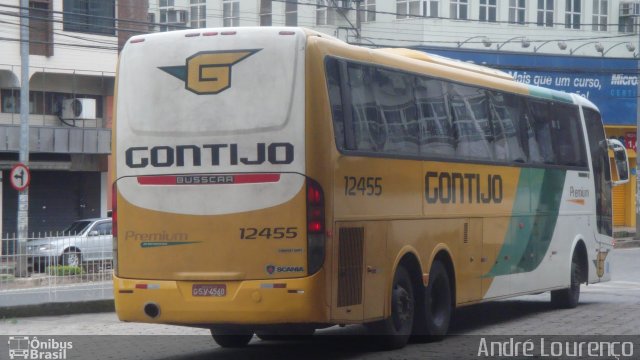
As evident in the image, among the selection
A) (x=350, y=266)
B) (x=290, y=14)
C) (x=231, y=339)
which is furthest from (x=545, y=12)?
(x=350, y=266)

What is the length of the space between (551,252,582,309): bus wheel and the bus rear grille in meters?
7.34

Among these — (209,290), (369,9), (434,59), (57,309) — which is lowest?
(57,309)

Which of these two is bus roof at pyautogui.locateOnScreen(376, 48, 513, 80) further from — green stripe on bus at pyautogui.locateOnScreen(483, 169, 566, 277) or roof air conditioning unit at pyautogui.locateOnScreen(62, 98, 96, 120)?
roof air conditioning unit at pyautogui.locateOnScreen(62, 98, 96, 120)

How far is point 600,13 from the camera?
55.1 meters

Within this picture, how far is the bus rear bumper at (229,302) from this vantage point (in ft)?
36.1

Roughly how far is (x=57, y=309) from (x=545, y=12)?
4049cm

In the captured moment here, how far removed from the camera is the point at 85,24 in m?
37.9

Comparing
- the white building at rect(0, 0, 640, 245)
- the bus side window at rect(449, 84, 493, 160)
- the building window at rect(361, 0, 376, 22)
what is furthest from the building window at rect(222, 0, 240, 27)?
the bus side window at rect(449, 84, 493, 160)

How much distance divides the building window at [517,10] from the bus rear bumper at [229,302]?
43236mm

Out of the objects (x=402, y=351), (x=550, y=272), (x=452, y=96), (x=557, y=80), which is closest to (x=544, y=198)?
(x=550, y=272)

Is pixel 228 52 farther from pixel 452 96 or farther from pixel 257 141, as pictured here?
pixel 452 96

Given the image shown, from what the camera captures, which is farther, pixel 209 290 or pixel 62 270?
pixel 62 270

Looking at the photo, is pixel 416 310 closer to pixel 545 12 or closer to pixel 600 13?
pixel 545 12

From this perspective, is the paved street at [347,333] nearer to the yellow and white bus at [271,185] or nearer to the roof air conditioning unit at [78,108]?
the yellow and white bus at [271,185]
